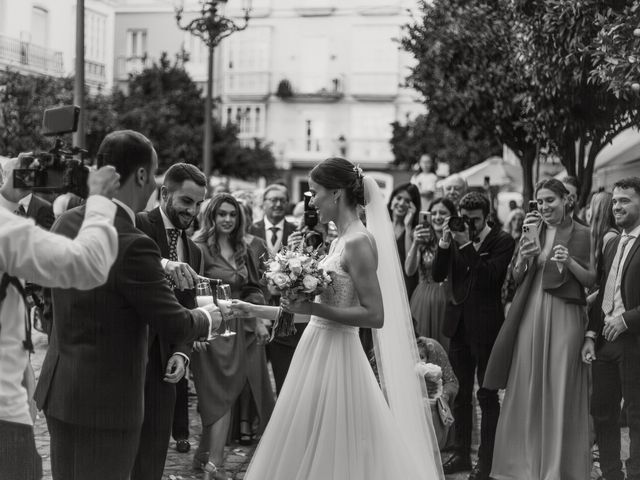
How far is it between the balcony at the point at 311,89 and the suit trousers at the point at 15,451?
47.4 metres

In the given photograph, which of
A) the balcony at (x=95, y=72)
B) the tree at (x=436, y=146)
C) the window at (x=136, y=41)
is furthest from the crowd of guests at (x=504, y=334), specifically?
the window at (x=136, y=41)

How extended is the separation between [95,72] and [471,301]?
110 ft

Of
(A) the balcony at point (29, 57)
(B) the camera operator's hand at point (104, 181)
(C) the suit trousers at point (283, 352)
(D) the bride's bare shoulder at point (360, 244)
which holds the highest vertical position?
(A) the balcony at point (29, 57)

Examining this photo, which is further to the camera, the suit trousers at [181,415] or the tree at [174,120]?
the tree at [174,120]

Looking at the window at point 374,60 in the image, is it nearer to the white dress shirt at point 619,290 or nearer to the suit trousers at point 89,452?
the white dress shirt at point 619,290

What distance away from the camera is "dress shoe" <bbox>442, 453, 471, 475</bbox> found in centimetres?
761

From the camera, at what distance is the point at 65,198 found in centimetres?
973

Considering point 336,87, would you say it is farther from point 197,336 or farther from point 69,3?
point 197,336

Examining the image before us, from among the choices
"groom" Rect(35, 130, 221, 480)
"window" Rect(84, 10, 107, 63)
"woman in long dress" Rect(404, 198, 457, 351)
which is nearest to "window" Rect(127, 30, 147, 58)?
"window" Rect(84, 10, 107, 63)

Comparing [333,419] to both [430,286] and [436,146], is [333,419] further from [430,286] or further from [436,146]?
[436,146]

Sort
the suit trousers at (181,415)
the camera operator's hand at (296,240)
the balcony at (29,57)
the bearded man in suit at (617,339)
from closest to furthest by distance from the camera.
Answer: the bearded man in suit at (617,339) → the camera operator's hand at (296,240) → the suit trousers at (181,415) → the balcony at (29,57)

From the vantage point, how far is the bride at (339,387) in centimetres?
545

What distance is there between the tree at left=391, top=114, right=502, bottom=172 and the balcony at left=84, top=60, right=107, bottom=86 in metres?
11.8

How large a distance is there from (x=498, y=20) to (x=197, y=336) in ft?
34.0
